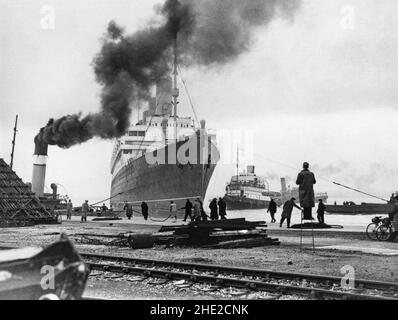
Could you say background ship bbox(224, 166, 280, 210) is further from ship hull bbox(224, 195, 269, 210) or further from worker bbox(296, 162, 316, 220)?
worker bbox(296, 162, 316, 220)

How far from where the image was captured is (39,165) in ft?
120

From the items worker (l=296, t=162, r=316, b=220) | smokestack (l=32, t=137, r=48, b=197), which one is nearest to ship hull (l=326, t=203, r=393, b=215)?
smokestack (l=32, t=137, r=48, b=197)

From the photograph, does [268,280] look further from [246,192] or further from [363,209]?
[246,192]

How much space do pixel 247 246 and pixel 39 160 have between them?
27.7 meters

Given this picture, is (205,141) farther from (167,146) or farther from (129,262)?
(129,262)

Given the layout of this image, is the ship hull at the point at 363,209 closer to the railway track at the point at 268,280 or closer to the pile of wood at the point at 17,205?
the pile of wood at the point at 17,205

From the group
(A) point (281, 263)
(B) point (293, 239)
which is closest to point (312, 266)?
Result: (A) point (281, 263)

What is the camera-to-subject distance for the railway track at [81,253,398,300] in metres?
6.48

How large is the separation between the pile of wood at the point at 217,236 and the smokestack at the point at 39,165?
2502cm

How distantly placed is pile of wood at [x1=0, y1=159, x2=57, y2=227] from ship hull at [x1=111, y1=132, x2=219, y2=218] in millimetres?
10126

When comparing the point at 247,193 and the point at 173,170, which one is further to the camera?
the point at 247,193

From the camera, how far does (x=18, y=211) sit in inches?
1049

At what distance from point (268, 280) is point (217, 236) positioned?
20.2ft

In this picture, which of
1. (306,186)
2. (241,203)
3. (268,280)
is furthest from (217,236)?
(241,203)
